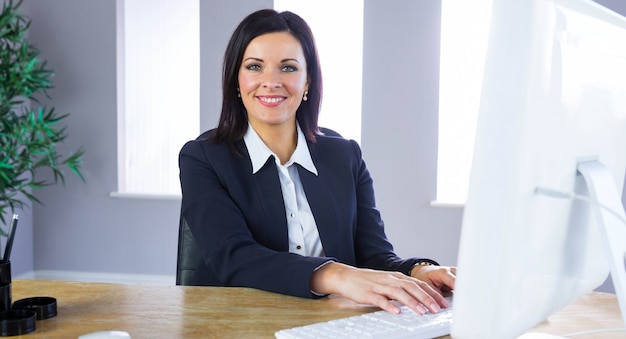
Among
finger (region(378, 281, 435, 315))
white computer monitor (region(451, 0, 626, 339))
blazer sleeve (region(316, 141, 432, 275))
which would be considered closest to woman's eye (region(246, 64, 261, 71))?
blazer sleeve (region(316, 141, 432, 275))

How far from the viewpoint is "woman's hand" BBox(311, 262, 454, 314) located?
4.34 ft

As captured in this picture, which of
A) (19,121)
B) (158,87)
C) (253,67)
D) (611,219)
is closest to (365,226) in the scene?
(253,67)

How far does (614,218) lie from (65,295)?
1.15 metres

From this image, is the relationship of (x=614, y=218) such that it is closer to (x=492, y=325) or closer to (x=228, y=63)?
(x=492, y=325)

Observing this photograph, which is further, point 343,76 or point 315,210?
point 343,76

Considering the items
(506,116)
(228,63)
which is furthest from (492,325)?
(228,63)

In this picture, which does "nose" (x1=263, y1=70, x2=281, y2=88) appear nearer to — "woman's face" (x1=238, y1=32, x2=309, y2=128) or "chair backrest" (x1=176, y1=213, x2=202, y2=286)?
"woman's face" (x1=238, y1=32, x2=309, y2=128)

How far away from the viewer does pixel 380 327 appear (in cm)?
120

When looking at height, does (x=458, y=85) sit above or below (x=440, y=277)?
above

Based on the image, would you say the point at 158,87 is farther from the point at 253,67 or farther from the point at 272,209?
the point at 272,209

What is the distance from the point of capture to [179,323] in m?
1.28

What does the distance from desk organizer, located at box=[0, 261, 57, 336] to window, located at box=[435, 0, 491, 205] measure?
3.47 meters

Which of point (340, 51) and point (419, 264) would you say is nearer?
point (419, 264)

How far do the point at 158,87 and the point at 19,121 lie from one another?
1.01 metres
